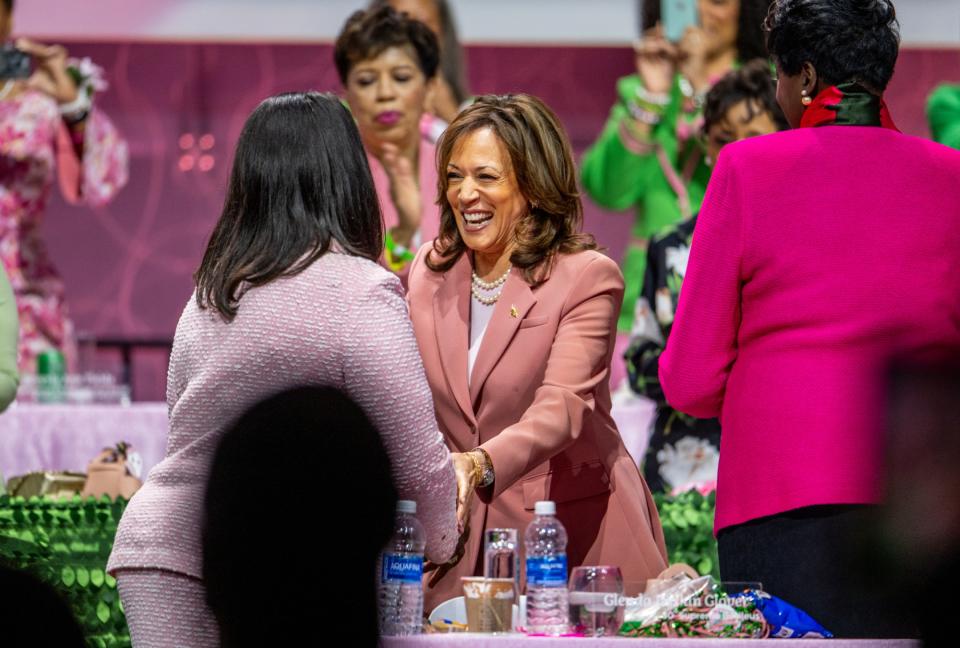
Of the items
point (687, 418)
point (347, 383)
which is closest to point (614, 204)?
point (687, 418)

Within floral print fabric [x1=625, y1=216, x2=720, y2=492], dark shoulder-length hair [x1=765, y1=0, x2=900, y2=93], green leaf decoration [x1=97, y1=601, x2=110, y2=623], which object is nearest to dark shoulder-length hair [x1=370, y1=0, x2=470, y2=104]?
floral print fabric [x1=625, y1=216, x2=720, y2=492]

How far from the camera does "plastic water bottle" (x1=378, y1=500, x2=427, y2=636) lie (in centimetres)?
225

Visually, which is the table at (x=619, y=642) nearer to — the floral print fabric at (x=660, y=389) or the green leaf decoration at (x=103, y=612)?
the green leaf decoration at (x=103, y=612)

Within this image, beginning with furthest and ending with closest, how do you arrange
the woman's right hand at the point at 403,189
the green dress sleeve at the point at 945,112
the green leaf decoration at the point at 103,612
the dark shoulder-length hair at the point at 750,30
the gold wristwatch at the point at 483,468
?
the dark shoulder-length hair at the point at 750,30 → the green dress sleeve at the point at 945,112 → the woman's right hand at the point at 403,189 → the green leaf decoration at the point at 103,612 → the gold wristwatch at the point at 483,468

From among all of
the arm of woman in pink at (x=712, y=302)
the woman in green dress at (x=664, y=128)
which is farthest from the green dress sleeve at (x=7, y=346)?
the woman in green dress at (x=664, y=128)

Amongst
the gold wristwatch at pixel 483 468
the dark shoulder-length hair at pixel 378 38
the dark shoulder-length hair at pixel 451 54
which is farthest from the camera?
the dark shoulder-length hair at pixel 451 54

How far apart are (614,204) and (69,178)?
222 cm

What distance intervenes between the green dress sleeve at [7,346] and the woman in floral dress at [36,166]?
197cm

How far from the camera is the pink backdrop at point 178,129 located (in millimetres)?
8555

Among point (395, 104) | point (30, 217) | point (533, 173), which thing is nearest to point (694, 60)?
point (395, 104)

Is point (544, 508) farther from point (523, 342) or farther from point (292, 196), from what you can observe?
point (292, 196)

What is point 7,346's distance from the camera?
3479 mm

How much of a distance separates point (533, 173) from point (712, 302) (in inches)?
26.0

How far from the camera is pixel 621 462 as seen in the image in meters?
2.93
